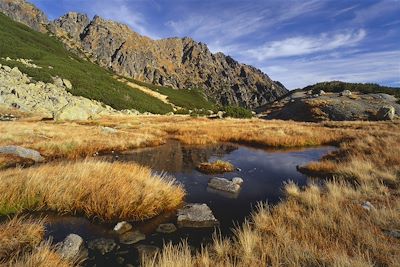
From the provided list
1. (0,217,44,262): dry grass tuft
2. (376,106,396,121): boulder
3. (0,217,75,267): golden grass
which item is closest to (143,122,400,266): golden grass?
(0,217,75,267): golden grass

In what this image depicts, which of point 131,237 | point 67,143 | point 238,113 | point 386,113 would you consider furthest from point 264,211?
point 238,113

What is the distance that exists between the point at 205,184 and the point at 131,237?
602 cm

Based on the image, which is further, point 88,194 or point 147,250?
point 88,194

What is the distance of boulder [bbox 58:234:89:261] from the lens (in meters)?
6.34

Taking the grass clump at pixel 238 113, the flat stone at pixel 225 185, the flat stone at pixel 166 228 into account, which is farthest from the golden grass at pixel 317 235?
the grass clump at pixel 238 113

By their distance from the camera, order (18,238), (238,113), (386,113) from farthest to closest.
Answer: (238,113) → (386,113) → (18,238)

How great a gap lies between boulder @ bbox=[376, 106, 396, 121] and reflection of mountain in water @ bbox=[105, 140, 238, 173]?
35313mm

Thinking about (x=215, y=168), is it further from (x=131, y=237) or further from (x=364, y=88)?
(x=364, y=88)

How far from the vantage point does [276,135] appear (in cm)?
2938

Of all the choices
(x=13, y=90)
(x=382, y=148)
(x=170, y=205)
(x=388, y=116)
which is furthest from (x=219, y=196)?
(x=13, y=90)

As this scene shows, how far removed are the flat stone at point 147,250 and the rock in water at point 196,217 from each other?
165 cm

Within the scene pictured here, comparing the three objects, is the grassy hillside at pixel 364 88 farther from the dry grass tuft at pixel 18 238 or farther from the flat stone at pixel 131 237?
the dry grass tuft at pixel 18 238

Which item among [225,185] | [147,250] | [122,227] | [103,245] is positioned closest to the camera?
[147,250]

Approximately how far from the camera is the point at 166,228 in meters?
8.44
